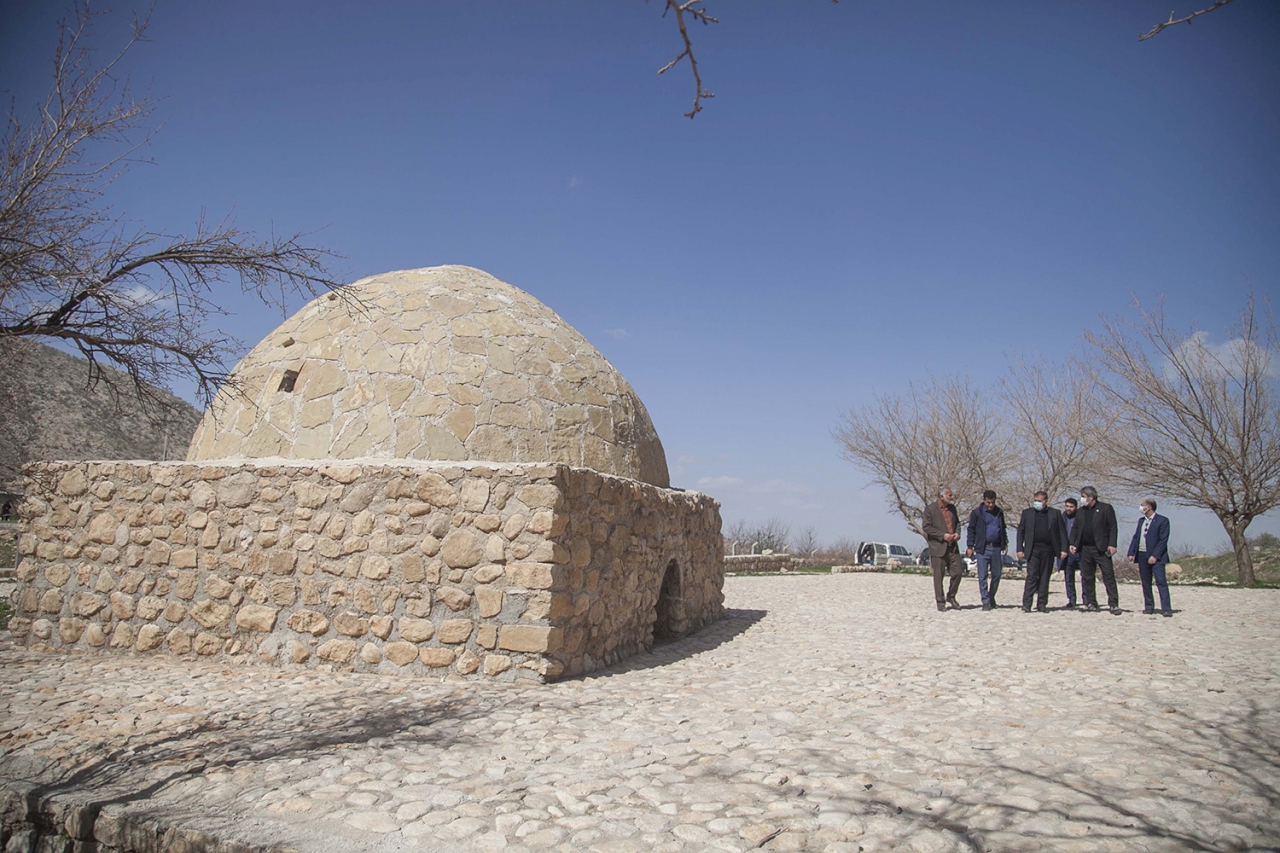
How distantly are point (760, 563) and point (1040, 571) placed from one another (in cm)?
1261

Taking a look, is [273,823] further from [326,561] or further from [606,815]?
[326,561]

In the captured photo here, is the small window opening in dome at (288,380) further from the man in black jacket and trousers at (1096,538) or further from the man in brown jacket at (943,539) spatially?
the man in black jacket and trousers at (1096,538)

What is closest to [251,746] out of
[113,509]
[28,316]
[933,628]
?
[28,316]

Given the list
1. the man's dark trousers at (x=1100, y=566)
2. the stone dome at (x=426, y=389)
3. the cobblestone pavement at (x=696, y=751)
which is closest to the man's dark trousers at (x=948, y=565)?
the man's dark trousers at (x=1100, y=566)

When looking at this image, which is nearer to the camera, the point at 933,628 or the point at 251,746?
the point at 251,746

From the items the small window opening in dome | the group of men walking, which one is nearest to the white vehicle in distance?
the group of men walking

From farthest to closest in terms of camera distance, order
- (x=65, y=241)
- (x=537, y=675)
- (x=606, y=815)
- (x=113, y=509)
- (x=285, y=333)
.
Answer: (x=285, y=333), (x=113, y=509), (x=537, y=675), (x=65, y=241), (x=606, y=815)

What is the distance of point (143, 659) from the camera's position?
6.54 metres

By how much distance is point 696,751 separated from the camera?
3977 mm

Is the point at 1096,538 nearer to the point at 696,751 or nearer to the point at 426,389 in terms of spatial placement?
the point at 696,751

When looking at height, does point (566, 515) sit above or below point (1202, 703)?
above

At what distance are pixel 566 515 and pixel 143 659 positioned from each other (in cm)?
409

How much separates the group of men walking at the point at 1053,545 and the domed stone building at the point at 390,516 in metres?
4.05

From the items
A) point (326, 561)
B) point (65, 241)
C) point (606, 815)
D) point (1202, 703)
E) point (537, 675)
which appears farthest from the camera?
point (326, 561)
